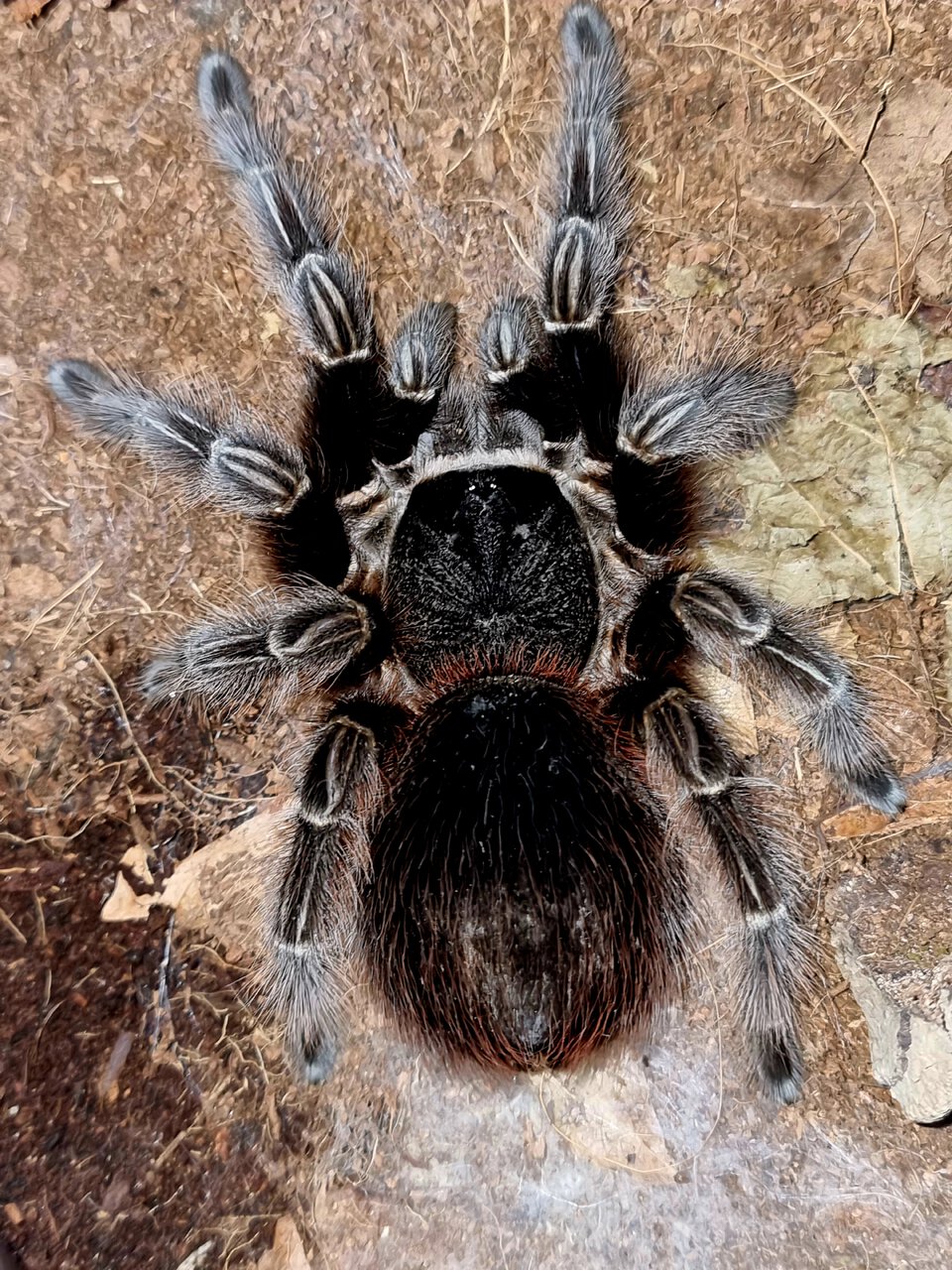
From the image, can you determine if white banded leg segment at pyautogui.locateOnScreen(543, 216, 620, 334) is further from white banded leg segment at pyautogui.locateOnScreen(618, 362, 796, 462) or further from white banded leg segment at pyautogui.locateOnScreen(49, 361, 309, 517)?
white banded leg segment at pyautogui.locateOnScreen(49, 361, 309, 517)

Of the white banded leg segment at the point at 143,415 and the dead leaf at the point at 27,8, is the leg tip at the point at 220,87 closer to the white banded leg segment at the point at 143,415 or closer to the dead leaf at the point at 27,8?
the dead leaf at the point at 27,8

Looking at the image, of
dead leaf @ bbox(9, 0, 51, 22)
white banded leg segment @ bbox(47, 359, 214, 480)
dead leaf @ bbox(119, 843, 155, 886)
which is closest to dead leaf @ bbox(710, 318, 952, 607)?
white banded leg segment @ bbox(47, 359, 214, 480)

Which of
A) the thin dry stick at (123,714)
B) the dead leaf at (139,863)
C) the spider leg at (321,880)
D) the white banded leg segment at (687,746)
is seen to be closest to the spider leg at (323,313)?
the spider leg at (321,880)

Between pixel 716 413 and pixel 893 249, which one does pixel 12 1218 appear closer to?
pixel 716 413

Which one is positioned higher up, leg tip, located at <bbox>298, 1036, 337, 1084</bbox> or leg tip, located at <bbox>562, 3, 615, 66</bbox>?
leg tip, located at <bbox>562, 3, 615, 66</bbox>

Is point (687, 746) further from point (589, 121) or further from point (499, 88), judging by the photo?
point (499, 88)

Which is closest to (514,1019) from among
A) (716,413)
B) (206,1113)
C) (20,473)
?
(206,1113)
